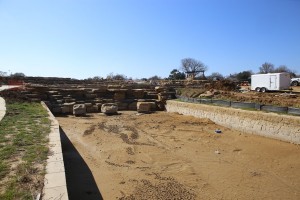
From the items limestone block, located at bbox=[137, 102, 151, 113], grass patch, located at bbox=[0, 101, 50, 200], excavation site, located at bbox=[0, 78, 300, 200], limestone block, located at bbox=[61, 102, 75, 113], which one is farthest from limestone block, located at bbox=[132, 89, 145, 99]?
grass patch, located at bbox=[0, 101, 50, 200]

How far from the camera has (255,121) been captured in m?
12.8

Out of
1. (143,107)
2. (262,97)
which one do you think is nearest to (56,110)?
(143,107)

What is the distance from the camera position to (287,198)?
21.4ft

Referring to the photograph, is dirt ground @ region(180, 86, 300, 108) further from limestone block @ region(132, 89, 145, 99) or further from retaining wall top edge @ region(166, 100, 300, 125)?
limestone block @ region(132, 89, 145, 99)

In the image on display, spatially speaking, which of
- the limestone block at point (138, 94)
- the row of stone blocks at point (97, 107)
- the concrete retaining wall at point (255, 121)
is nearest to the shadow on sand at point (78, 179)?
the concrete retaining wall at point (255, 121)

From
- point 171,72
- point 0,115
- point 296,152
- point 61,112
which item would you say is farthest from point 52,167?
point 171,72

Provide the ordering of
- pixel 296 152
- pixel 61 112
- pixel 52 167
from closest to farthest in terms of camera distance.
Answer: pixel 52 167, pixel 296 152, pixel 61 112

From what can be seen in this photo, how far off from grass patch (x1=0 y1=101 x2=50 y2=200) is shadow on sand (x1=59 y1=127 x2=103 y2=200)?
1.10 meters

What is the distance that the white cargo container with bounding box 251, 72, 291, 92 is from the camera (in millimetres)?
24812

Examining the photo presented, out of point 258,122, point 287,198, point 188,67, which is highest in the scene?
point 188,67

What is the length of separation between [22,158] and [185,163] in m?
5.06

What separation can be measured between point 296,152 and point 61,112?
15514mm

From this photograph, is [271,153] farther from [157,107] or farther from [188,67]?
[188,67]

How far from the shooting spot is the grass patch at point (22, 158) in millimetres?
4598
